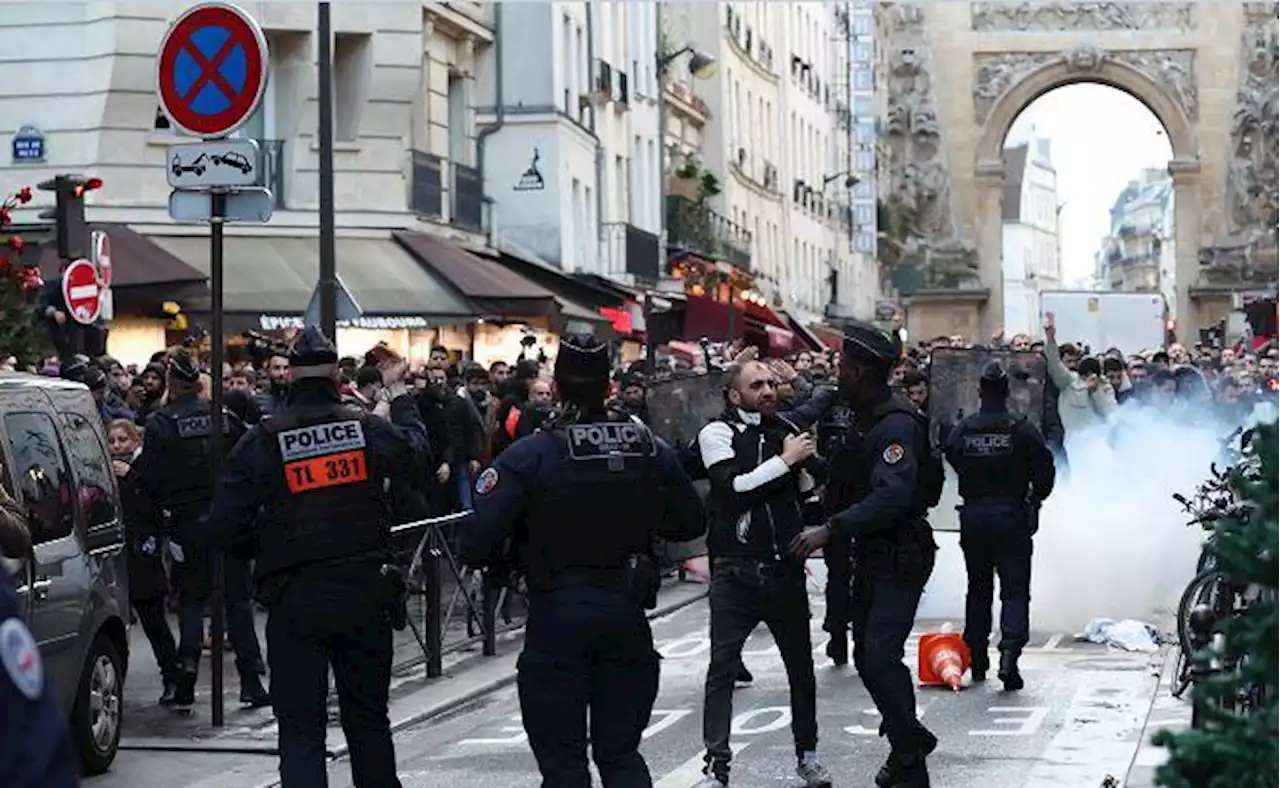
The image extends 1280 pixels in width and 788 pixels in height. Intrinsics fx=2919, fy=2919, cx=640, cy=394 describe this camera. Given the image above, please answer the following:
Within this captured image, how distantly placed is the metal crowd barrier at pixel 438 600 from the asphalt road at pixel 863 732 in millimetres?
604

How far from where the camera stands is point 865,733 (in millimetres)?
13500

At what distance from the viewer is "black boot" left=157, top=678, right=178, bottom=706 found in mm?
14742

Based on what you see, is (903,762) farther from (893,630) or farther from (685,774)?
(685,774)

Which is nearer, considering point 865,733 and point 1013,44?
point 865,733

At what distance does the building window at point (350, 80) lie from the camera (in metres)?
32.8

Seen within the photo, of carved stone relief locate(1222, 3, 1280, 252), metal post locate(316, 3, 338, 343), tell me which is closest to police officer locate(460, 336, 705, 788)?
metal post locate(316, 3, 338, 343)

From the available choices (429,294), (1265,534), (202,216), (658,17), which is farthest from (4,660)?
(658,17)

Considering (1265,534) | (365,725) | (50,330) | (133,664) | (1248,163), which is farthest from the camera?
(1248,163)

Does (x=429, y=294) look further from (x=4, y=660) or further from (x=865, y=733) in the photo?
(x=4, y=660)

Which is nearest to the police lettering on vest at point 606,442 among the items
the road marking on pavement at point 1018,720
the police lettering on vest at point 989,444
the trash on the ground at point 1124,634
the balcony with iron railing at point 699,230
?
the road marking on pavement at point 1018,720

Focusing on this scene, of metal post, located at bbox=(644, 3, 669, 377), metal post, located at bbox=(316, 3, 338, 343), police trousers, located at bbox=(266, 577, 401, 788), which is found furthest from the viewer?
metal post, located at bbox=(644, 3, 669, 377)

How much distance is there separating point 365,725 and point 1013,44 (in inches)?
3054

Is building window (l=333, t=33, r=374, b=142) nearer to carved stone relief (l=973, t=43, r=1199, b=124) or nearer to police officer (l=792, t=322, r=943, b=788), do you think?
police officer (l=792, t=322, r=943, b=788)

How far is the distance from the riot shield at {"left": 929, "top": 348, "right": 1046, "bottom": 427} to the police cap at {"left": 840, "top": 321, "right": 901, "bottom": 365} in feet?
36.6
